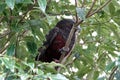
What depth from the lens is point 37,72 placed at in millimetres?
989

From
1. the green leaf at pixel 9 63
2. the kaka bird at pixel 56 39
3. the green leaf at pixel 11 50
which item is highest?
the green leaf at pixel 9 63

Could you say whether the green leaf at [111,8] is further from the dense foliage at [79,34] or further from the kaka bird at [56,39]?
the kaka bird at [56,39]

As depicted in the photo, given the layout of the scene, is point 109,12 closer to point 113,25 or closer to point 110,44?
point 113,25

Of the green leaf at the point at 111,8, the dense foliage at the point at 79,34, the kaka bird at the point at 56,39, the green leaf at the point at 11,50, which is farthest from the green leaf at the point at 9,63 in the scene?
the kaka bird at the point at 56,39

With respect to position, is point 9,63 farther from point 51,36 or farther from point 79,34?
point 51,36

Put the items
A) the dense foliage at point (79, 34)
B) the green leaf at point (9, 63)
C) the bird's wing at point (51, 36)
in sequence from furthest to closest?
Answer: 1. the bird's wing at point (51, 36)
2. the dense foliage at point (79, 34)
3. the green leaf at point (9, 63)

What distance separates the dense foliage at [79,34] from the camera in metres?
1.38

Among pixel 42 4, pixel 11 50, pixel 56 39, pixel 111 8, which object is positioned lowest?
pixel 56 39

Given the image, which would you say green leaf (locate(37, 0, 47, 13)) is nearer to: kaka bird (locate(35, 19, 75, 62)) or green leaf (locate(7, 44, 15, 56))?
green leaf (locate(7, 44, 15, 56))

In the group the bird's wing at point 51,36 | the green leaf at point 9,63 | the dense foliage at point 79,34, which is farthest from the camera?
the bird's wing at point 51,36

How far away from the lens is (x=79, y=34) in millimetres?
1967

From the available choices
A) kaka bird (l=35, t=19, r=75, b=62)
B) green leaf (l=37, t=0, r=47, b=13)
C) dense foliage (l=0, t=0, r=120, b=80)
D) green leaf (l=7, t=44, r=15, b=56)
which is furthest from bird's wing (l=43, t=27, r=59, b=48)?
green leaf (l=37, t=0, r=47, b=13)

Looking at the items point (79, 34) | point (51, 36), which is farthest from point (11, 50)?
point (51, 36)

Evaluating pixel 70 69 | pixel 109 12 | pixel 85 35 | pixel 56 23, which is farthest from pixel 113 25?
pixel 56 23
